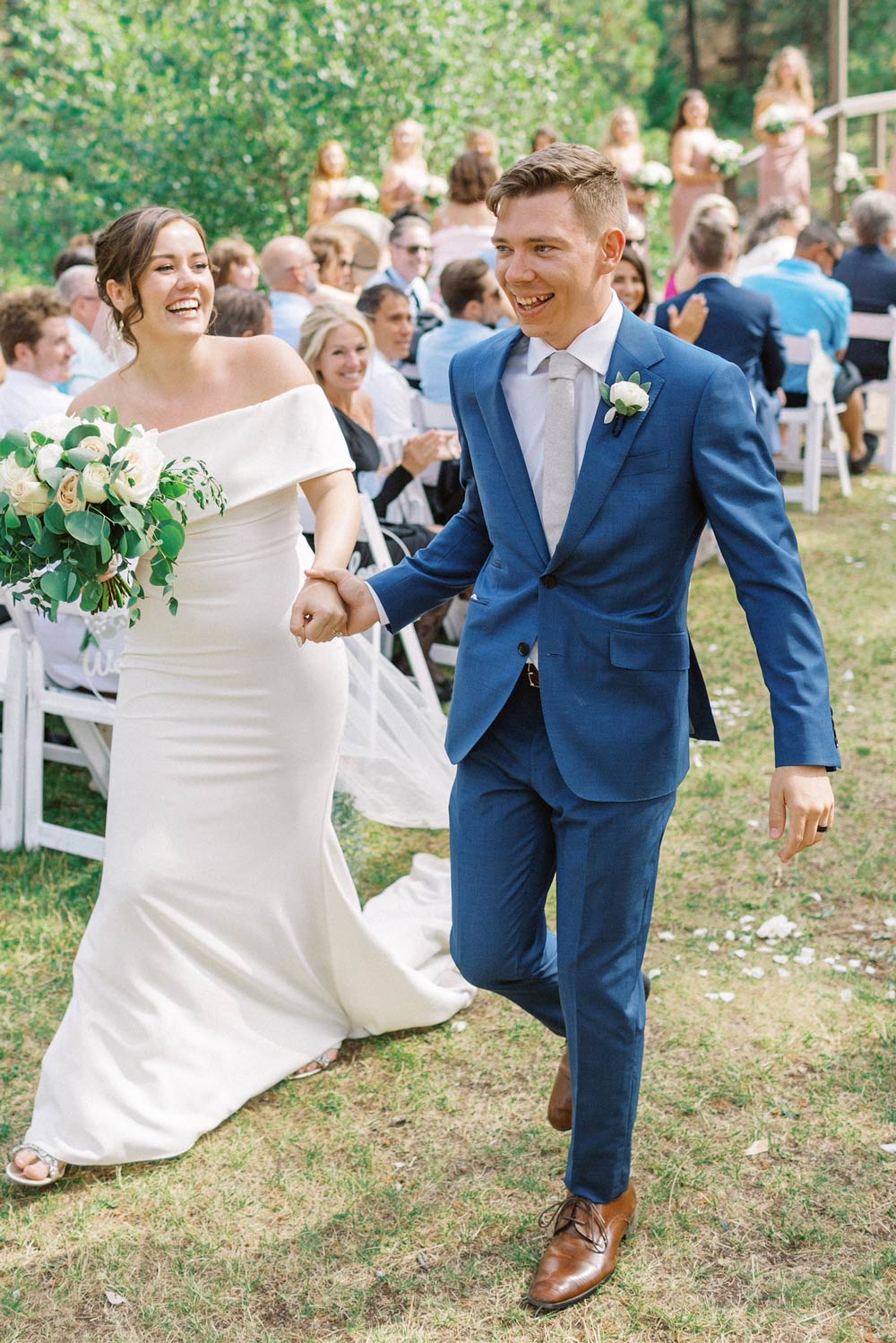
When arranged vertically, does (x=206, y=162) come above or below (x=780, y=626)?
above

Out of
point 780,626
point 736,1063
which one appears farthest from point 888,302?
point 780,626

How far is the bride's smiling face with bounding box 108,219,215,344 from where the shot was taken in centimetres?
355

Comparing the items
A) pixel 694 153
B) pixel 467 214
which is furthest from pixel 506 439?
pixel 694 153

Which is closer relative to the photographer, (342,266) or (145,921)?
(145,921)

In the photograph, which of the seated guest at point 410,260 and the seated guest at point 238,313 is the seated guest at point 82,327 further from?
the seated guest at point 410,260

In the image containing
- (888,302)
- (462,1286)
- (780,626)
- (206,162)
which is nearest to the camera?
(780,626)

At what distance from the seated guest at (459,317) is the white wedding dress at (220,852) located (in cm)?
382

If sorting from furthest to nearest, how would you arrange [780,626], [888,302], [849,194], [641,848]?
[849,194]
[888,302]
[641,848]
[780,626]

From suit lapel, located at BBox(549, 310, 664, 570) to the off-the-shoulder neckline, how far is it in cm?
129

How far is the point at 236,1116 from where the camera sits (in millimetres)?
3779

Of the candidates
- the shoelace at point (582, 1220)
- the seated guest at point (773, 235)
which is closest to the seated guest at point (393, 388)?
the shoelace at point (582, 1220)

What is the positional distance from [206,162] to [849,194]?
8.49 meters

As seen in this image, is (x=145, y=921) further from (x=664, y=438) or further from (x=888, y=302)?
(x=888, y=302)

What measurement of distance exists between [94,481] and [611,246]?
49.0 inches
